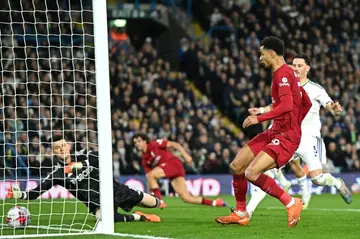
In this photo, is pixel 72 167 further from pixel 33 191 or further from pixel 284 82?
pixel 284 82

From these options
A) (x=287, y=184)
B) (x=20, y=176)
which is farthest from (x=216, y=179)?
(x=287, y=184)

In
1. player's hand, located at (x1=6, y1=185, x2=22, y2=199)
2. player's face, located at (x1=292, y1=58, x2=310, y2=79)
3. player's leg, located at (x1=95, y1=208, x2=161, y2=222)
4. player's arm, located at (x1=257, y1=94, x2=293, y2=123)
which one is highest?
player's face, located at (x1=292, y1=58, x2=310, y2=79)

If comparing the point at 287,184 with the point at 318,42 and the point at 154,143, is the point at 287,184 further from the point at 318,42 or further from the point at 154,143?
the point at 318,42

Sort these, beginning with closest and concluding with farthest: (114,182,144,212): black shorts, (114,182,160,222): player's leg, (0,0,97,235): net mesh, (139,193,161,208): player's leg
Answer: (114,182,160,222): player's leg < (114,182,144,212): black shorts < (139,193,161,208): player's leg < (0,0,97,235): net mesh

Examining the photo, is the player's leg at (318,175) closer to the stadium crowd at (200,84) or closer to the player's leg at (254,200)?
the player's leg at (254,200)

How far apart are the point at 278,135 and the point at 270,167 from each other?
15.2 inches

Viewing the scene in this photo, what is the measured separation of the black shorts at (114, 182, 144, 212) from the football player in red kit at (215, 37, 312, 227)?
86.0 inches

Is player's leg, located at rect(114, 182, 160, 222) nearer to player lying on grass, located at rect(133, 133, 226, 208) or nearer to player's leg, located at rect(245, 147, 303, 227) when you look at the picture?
player's leg, located at rect(245, 147, 303, 227)

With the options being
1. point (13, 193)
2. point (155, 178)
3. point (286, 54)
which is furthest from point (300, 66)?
point (286, 54)

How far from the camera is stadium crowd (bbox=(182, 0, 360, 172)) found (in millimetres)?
25969

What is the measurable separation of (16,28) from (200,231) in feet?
55.1

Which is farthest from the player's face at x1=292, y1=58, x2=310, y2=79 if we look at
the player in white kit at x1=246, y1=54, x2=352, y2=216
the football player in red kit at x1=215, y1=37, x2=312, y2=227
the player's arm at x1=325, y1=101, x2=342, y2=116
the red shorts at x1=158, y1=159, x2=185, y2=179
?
the red shorts at x1=158, y1=159, x2=185, y2=179

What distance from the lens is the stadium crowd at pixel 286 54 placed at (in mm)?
25969

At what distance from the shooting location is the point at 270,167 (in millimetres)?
10273
